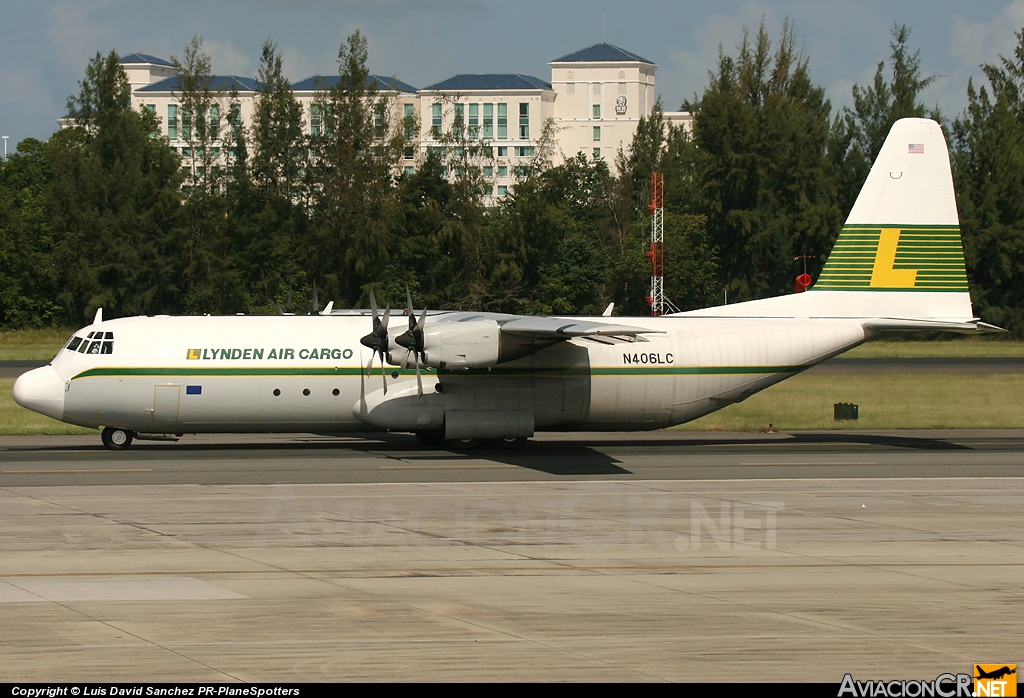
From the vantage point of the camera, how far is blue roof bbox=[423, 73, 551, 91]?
140 meters

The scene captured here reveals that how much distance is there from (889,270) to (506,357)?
33.1 feet

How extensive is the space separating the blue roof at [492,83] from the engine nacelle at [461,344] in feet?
394

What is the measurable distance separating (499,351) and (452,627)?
43.8 ft

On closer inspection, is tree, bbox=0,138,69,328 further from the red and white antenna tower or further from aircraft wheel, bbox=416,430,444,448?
aircraft wheel, bbox=416,430,444,448

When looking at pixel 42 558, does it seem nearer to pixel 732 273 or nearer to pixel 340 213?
pixel 340 213

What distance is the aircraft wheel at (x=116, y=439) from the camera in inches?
996

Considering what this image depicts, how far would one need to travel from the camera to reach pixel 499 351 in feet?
77.5

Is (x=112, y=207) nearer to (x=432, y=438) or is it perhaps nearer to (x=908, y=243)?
(x=432, y=438)


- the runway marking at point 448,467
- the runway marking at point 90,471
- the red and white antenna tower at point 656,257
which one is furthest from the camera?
the red and white antenna tower at point 656,257

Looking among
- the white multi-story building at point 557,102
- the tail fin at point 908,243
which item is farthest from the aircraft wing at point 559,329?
the white multi-story building at point 557,102

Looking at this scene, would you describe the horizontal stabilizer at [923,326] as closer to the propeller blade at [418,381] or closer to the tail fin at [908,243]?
the tail fin at [908,243]

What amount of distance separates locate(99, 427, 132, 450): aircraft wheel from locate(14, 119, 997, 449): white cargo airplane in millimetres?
32

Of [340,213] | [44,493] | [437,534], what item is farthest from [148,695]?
[340,213]

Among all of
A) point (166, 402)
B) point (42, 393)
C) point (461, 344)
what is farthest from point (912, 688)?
point (42, 393)
